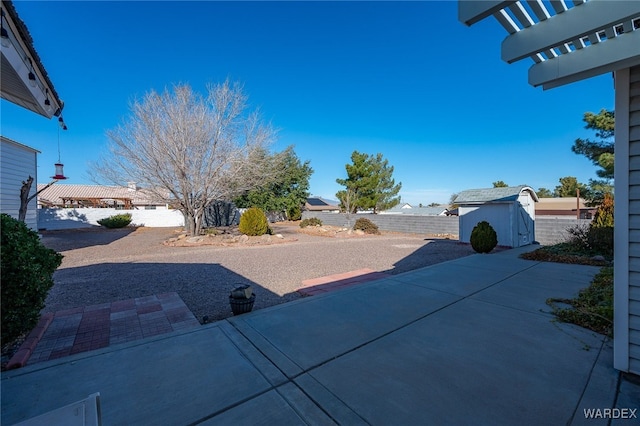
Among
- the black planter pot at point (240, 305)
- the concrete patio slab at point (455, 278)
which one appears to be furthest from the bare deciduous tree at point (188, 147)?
the concrete patio slab at point (455, 278)

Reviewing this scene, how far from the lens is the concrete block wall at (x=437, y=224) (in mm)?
11450

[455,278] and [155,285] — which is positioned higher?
[455,278]

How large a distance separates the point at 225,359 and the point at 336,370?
1092 millimetres

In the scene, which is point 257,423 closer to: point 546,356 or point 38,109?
point 546,356

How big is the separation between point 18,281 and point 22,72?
208cm

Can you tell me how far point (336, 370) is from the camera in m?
2.27

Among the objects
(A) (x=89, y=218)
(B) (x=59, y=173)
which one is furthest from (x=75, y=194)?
(B) (x=59, y=173)

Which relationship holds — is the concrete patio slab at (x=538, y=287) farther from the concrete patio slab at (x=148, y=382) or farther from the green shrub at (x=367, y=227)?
the green shrub at (x=367, y=227)

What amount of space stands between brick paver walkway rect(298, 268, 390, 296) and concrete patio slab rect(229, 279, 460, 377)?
Answer: 439 mm

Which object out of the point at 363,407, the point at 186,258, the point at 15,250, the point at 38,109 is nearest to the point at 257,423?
the point at 363,407

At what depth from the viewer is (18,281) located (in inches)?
99.3

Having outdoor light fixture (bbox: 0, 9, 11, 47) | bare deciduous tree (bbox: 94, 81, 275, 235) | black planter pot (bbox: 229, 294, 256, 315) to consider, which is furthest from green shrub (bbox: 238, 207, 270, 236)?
outdoor light fixture (bbox: 0, 9, 11, 47)

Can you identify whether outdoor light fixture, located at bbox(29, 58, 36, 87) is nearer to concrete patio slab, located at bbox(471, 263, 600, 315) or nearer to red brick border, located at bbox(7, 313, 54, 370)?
red brick border, located at bbox(7, 313, 54, 370)

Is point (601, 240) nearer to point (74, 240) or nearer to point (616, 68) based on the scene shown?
point (616, 68)
